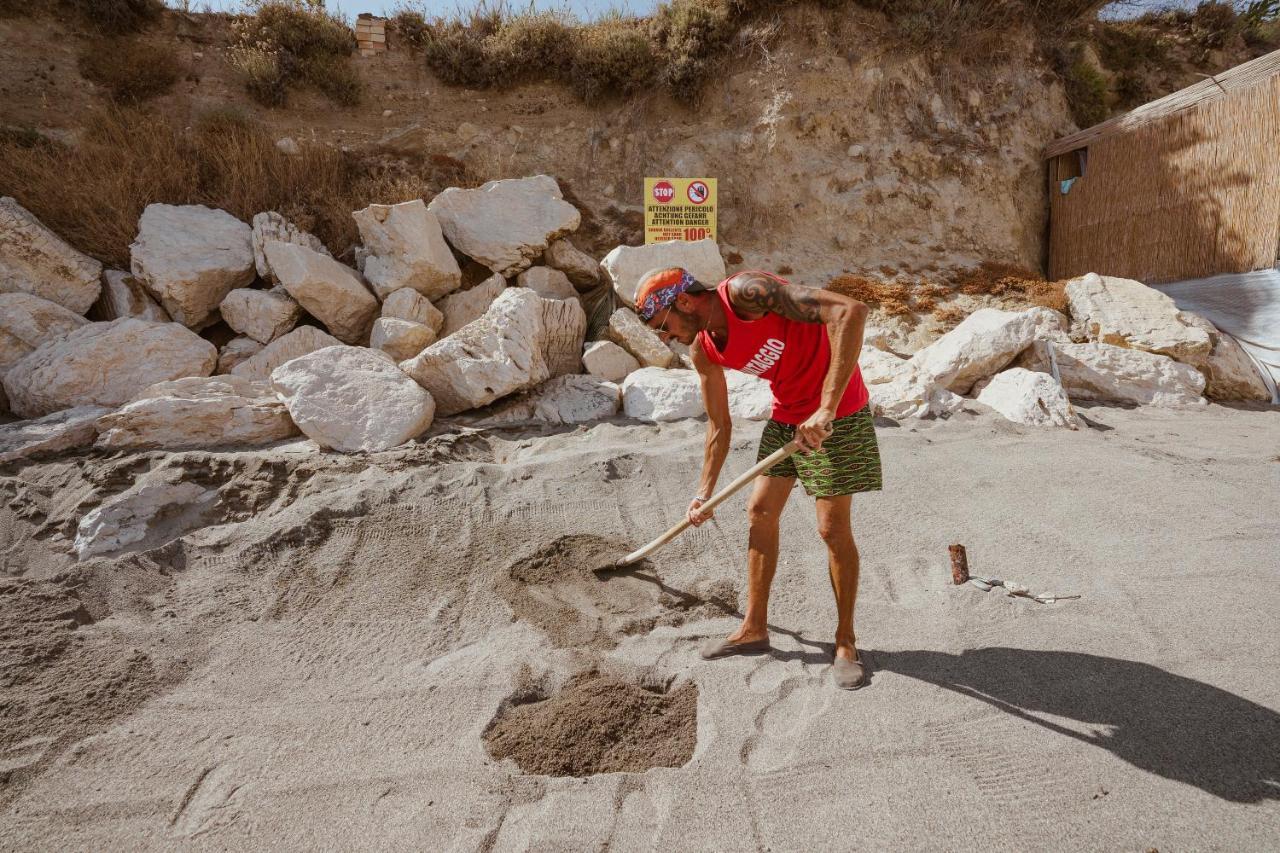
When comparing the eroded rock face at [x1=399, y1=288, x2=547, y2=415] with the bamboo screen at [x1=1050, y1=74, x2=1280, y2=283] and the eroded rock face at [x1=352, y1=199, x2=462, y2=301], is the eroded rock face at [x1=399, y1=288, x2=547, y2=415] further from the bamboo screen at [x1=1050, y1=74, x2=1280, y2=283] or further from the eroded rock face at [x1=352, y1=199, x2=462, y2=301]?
the bamboo screen at [x1=1050, y1=74, x2=1280, y2=283]

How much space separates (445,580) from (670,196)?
14.9ft

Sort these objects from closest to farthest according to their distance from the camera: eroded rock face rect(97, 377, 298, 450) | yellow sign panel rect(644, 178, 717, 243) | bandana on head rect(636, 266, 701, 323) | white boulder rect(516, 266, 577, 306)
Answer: bandana on head rect(636, 266, 701, 323) → eroded rock face rect(97, 377, 298, 450) → white boulder rect(516, 266, 577, 306) → yellow sign panel rect(644, 178, 717, 243)

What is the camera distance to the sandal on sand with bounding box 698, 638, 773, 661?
7.97ft

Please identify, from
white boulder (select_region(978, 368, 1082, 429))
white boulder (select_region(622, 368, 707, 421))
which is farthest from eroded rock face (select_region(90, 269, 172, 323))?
white boulder (select_region(978, 368, 1082, 429))

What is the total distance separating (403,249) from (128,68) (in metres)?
4.98

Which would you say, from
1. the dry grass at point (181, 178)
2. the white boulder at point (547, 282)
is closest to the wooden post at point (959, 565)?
the white boulder at point (547, 282)

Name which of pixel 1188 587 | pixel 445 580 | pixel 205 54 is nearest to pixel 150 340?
pixel 445 580

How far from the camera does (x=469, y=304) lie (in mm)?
5699

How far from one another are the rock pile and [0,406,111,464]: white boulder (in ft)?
0.04

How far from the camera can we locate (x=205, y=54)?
7.73 metres

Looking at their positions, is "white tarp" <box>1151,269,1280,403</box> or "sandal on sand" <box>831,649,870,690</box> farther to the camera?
"white tarp" <box>1151,269,1280,403</box>

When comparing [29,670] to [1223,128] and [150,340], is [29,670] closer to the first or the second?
[150,340]

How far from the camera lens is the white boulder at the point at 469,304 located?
5680mm

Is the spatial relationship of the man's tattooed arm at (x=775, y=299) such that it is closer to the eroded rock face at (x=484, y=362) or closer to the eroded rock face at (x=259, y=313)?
the eroded rock face at (x=484, y=362)
